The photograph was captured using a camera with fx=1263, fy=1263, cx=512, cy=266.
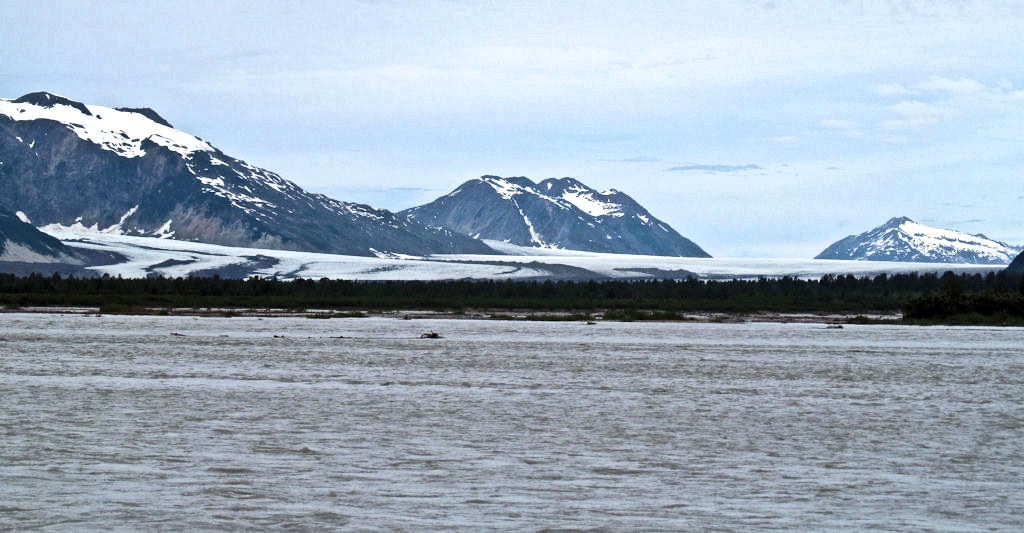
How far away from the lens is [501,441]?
74.8ft

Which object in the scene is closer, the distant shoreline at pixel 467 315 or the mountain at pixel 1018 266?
the distant shoreline at pixel 467 315

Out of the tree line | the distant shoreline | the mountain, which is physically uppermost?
the mountain

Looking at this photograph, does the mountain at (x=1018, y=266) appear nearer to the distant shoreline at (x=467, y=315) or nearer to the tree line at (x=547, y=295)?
the tree line at (x=547, y=295)

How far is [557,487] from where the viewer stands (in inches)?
704

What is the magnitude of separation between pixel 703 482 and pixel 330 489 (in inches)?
214

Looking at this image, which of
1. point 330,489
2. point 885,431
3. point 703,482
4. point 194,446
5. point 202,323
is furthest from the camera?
point 202,323

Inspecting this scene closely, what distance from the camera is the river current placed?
1593 centimetres

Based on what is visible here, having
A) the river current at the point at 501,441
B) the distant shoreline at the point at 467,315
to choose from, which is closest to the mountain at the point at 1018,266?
the distant shoreline at the point at 467,315

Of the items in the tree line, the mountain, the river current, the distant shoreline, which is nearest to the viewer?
the river current

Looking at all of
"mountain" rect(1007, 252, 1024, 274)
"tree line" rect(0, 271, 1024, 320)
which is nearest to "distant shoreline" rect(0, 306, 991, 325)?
"tree line" rect(0, 271, 1024, 320)

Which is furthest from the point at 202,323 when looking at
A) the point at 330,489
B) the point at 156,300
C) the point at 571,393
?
the point at 330,489

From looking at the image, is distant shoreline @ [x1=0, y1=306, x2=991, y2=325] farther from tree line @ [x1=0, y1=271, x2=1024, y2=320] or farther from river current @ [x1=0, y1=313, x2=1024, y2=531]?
river current @ [x1=0, y1=313, x2=1024, y2=531]

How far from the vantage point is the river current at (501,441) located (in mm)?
15930

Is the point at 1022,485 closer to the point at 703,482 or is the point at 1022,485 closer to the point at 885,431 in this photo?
the point at 703,482
